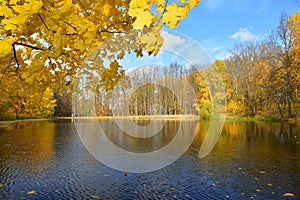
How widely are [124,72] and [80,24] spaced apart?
1.24 metres

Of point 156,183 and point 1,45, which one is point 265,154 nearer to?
point 156,183

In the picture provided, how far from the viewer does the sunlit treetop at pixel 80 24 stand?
1.63 metres

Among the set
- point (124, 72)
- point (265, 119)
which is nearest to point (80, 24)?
point (124, 72)

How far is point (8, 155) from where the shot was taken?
10797 mm

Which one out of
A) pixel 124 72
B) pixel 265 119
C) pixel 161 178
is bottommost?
pixel 161 178

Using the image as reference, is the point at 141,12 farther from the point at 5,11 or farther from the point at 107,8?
the point at 107,8

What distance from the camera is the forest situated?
2109mm

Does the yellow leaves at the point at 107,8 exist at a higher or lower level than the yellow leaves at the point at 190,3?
higher

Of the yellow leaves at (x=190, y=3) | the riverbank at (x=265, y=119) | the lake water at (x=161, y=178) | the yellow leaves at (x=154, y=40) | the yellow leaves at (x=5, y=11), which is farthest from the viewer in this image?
the riverbank at (x=265, y=119)

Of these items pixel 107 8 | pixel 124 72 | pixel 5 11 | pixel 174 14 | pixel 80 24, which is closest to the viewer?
pixel 5 11

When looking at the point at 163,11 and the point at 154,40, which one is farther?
the point at 154,40

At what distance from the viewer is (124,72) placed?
133 inches

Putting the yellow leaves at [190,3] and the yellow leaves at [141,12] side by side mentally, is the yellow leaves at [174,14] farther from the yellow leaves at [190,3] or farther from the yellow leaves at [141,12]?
the yellow leaves at [141,12]

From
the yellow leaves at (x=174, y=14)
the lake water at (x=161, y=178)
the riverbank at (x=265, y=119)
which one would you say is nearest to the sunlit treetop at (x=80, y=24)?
the yellow leaves at (x=174, y=14)
